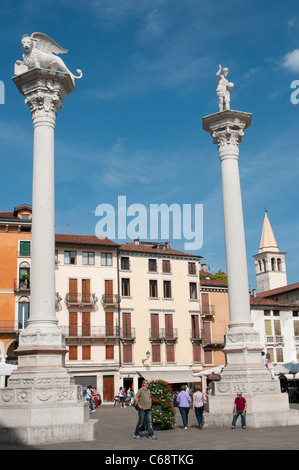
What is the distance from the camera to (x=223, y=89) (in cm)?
2239

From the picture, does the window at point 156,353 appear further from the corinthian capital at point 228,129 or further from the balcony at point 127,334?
the corinthian capital at point 228,129

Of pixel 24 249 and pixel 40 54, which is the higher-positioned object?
pixel 24 249

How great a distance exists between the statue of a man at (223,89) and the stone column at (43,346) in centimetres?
652

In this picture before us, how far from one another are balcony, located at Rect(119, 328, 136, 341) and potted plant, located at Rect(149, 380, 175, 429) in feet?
121

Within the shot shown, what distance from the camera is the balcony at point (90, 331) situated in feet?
177

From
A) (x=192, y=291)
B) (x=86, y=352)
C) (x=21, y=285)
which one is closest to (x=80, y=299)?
(x=86, y=352)

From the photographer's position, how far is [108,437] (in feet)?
54.4

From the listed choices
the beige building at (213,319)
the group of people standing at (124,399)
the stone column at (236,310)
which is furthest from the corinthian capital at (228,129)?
the beige building at (213,319)

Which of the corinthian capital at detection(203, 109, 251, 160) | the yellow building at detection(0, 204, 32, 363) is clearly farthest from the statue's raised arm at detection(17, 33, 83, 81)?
the yellow building at detection(0, 204, 32, 363)

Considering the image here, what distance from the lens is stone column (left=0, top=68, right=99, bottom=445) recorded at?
49.6ft

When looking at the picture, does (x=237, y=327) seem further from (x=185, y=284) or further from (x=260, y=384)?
(x=185, y=284)

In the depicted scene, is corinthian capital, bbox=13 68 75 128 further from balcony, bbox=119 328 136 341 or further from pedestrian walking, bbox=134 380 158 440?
balcony, bbox=119 328 136 341

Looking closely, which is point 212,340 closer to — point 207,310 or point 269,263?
point 207,310

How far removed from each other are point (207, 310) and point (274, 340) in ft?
29.5
